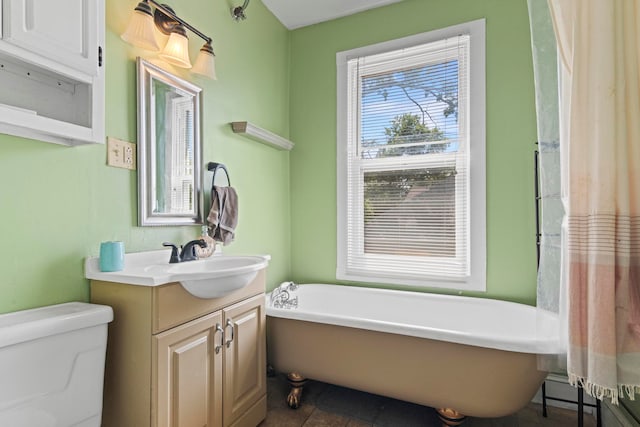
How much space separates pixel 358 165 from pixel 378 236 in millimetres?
602

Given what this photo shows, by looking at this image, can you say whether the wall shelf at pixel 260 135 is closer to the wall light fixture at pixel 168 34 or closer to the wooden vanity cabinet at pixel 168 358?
the wall light fixture at pixel 168 34

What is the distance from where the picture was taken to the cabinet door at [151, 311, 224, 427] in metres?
1.24

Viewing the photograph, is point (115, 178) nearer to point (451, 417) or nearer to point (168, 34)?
point (168, 34)

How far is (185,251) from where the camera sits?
5.61 feet

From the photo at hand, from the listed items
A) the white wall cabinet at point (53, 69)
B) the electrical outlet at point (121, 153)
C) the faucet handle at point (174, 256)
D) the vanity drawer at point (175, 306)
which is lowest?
the vanity drawer at point (175, 306)

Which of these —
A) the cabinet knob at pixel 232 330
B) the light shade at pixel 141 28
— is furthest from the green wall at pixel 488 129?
the light shade at pixel 141 28

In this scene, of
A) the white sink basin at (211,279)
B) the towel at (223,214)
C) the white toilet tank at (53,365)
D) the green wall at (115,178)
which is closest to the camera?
the white toilet tank at (53,365)

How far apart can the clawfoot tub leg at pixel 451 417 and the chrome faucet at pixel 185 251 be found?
1.50 metres

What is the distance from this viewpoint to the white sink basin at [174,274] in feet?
4.12

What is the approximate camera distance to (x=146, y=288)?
123cm

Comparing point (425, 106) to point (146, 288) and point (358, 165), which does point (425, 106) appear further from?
point (146, 288)

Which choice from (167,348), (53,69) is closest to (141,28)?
(53,69)

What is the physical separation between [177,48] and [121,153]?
0.63 metres

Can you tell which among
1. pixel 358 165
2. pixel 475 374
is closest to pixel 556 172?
pixel 475 374
